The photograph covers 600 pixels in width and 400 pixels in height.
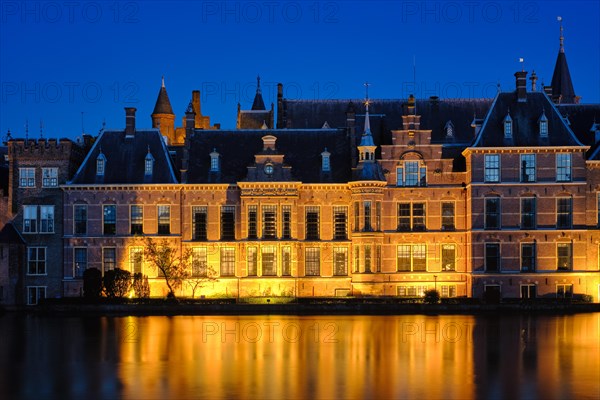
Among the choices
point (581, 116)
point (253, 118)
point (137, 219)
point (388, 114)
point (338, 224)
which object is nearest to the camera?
point (137, 219)

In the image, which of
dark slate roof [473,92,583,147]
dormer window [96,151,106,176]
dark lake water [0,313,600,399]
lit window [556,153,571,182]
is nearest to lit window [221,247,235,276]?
dormer window [96,151,106,176]

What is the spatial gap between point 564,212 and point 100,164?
108 feet

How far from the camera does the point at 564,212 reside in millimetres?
65625

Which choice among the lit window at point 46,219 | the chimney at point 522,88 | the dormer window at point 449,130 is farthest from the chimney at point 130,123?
the chimney at point 522,88

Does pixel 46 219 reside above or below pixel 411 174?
below

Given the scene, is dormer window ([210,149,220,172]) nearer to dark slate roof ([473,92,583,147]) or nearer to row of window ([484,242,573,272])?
dark slate roof ([473,92,583,147])

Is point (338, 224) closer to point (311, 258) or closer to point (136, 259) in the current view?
point (311, 258)

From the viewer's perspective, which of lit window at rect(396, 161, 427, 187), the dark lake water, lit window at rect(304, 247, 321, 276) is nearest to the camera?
the dark lake water

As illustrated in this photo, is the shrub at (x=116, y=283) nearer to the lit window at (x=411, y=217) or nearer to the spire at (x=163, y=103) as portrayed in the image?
the lit window at (x=411, y=217)

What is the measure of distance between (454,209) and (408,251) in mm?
4461

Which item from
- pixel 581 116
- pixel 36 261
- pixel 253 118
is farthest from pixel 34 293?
pixel 581 116

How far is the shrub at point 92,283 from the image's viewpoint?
203 feet

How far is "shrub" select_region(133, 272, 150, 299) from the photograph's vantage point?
64875 millimetres

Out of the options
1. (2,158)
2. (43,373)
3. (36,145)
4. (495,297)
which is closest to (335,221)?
(495,297)
